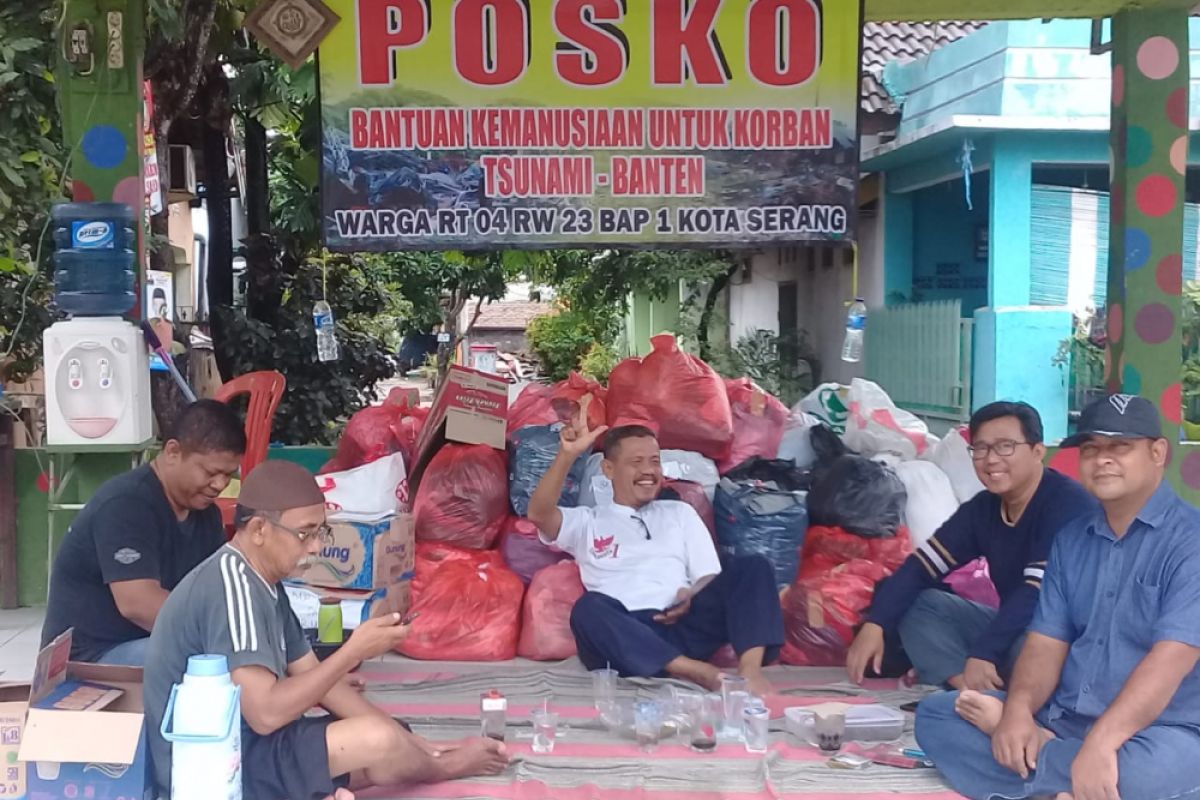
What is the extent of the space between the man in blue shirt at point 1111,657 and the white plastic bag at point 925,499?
180 centimetres

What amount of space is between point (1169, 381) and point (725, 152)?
224 centimetres

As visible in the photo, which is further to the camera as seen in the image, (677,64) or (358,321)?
(358,321)

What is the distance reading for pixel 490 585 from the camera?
15.0ft

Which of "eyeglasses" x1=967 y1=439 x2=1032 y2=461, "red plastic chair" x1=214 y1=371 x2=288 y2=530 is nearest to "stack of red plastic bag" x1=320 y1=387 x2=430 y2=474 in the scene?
"red plastic chair" x1=214 y1=371 x2=288 y2=530

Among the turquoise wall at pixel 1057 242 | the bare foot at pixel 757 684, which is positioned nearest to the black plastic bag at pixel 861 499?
the bare foot at pixel 757 684

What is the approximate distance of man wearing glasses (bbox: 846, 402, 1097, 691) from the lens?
354 cm

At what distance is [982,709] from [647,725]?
98 centimetres

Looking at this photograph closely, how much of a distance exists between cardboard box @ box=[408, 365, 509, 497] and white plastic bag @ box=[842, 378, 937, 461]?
1.62 m

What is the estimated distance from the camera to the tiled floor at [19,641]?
4.60m

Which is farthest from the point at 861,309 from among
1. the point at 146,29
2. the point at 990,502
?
the point at 146,29

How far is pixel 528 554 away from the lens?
15.6 ft

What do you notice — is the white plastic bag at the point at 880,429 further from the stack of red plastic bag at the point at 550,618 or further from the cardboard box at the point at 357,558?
the cardboard box at the point at 357,558

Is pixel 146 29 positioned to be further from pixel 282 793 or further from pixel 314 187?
pixel 314 187

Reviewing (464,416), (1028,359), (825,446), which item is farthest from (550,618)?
(1028,359)
